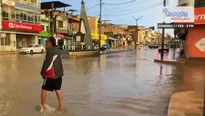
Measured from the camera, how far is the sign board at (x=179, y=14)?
25375mm

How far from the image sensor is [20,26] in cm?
5244

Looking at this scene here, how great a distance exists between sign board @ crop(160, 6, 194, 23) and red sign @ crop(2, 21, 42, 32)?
30.2 meters

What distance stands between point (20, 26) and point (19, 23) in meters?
0.57

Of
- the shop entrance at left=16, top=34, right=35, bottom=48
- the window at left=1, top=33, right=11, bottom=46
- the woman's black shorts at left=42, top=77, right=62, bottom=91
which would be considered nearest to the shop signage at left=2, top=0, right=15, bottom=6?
the window at left=1, top=33, right=11, bottom=46

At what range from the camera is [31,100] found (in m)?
8.69

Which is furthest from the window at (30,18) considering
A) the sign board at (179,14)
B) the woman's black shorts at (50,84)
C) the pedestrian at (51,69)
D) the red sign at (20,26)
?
the woman's black shorts at (50,84)

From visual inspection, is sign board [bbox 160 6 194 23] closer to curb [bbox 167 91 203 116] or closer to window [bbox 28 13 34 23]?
curb [bbox 167 91 203 116]

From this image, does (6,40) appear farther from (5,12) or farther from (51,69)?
(51,69)

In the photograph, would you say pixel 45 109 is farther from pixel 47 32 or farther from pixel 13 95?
pixel 47 32

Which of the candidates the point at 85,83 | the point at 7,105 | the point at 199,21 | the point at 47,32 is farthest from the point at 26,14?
the point at 7,105

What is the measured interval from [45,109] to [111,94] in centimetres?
290

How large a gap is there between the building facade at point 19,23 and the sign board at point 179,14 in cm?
3005

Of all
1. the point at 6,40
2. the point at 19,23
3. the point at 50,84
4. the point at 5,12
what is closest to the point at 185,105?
the point at 50,84

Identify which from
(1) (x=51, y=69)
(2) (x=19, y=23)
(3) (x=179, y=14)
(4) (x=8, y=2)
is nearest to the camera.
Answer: (1) (x=51, y=69)
